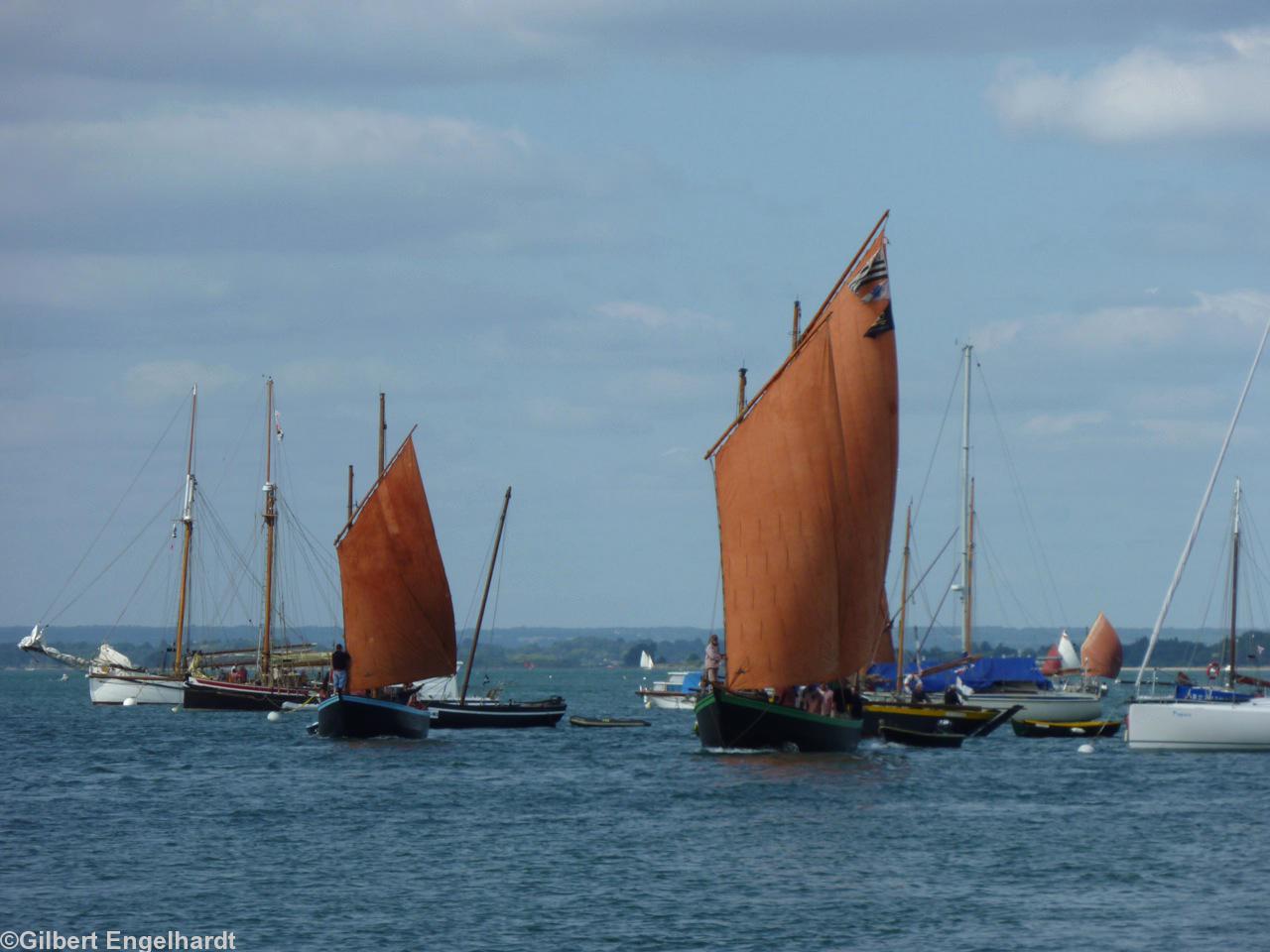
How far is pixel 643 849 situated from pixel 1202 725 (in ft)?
102

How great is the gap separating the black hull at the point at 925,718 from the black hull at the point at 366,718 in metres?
17.3

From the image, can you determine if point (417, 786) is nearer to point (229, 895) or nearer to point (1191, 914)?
point (229, 895)

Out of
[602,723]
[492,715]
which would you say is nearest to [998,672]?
[602,723]

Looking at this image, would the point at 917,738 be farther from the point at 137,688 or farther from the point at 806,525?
the point at 137,688

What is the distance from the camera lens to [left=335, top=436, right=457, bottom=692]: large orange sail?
75500 millimetres

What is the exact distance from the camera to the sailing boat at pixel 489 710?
89688 millimetres

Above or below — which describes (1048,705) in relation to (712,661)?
below

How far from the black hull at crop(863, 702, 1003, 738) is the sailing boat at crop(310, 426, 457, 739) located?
673 inches

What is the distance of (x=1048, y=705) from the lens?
93.2m

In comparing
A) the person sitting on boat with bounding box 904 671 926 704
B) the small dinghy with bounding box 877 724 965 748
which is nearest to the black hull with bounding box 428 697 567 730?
the person sitting on boat with bounding box 904 671 926 704

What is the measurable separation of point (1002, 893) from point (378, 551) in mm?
40737

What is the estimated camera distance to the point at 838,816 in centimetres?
5012

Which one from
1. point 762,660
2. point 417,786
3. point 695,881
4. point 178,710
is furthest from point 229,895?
point 178,710

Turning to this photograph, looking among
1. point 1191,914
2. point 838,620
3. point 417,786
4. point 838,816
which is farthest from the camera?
point 838,620
